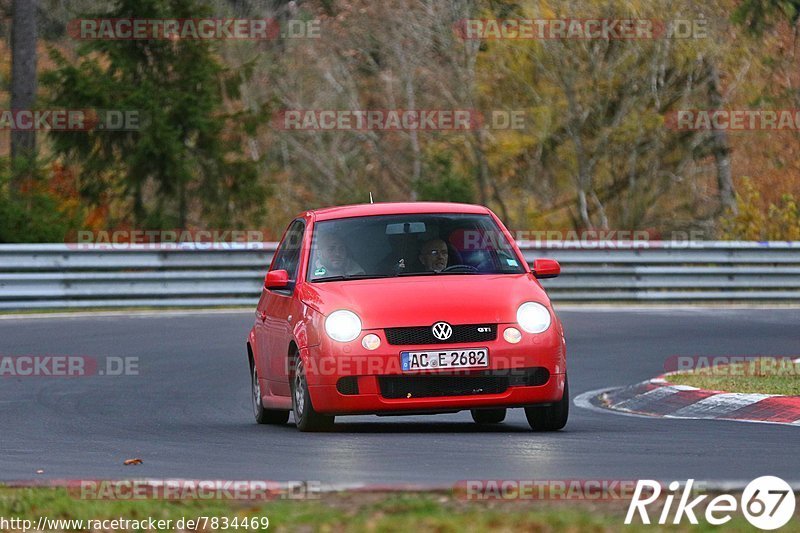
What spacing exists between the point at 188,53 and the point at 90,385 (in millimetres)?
17062

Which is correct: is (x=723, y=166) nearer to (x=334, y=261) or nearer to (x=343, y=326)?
(x=334, y=261)

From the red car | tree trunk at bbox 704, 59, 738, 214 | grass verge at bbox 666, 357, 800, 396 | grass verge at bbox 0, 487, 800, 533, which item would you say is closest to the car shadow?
the red car

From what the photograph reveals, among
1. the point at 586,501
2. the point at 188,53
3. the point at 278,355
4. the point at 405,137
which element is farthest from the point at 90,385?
the point at 405,137

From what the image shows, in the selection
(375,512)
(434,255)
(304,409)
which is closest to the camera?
(375,512)

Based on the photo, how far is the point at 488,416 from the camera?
12.3 m

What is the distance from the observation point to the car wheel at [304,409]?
35.7ft

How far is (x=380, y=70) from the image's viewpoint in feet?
143

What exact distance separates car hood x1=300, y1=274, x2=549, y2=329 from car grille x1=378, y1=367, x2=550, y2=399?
34 cm

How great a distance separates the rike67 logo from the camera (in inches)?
253

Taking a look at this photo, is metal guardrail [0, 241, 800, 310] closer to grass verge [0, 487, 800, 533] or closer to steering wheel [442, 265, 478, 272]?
steering wheel [442, 265, 478, 272]

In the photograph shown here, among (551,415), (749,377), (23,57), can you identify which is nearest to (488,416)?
(551,415)

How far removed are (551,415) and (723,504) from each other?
4234 mm

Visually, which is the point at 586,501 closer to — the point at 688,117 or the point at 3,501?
the point at 3,501

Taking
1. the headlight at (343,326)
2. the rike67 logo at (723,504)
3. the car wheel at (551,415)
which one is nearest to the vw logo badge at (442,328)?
the headlight at (343,326)
